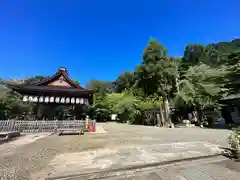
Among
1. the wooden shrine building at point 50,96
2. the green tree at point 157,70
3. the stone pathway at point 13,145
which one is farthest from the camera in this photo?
the green tree at point 157,70

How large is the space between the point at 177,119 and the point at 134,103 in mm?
7375

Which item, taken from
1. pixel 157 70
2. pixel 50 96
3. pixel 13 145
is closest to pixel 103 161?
pixel 13 145

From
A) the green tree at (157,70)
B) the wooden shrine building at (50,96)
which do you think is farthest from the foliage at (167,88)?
the wooden shrine building at (50,96)

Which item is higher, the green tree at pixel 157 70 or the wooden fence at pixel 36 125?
the green tree at pixel 157 70

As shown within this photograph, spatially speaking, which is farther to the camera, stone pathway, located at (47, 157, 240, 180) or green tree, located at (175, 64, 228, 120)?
green tree, located at (175, 64, 228, 120)

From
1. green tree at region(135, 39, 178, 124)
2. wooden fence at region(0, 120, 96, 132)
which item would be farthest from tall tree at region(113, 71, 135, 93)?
wooden fence at region(0, 120, 96, 132)

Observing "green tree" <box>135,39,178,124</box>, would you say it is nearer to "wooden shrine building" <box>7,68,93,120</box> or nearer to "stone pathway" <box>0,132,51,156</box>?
"wooden shrine building" <box>7,68,93,120</box>

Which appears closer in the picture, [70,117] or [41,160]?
[41,160]

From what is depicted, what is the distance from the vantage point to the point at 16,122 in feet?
33.1

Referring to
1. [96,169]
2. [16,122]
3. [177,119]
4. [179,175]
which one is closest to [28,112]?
[16,122]

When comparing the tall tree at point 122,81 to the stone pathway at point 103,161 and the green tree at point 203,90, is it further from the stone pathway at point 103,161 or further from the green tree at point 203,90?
the stone pathway at point 103,161

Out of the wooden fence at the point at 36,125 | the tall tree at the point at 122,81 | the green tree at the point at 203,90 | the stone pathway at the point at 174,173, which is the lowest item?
the stone pathway at the point at 174,173

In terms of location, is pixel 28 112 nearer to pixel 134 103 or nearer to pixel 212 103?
pixel 134 103

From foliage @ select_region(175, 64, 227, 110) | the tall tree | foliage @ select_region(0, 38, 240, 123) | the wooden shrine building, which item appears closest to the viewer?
the wooden shrine building
